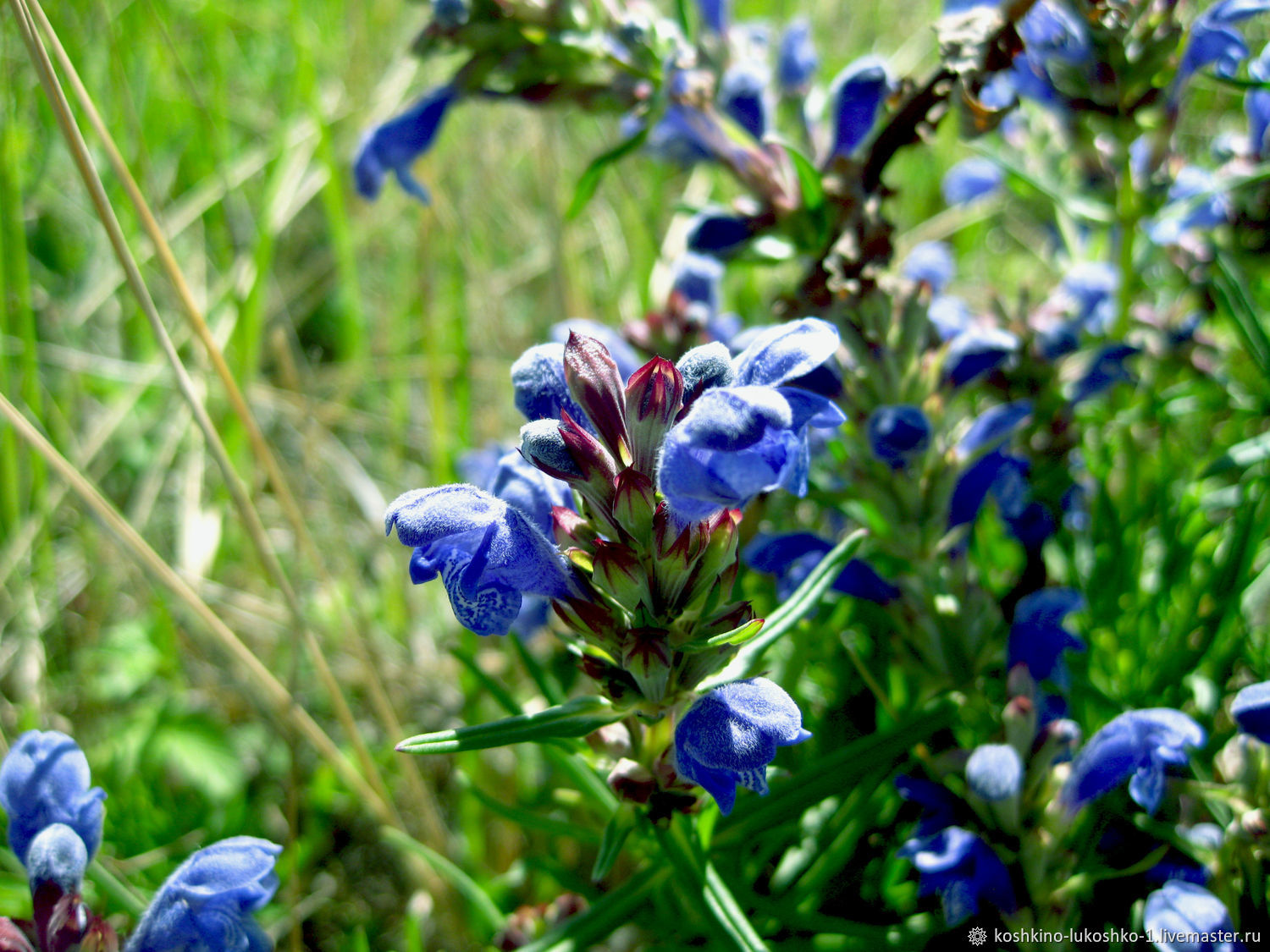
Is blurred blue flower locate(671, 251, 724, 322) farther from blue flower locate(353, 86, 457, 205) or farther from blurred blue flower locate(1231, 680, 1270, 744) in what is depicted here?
blurred blue flower locate(1231, 680, 1270, 744)

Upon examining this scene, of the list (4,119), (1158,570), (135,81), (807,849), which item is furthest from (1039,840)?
(135,81)

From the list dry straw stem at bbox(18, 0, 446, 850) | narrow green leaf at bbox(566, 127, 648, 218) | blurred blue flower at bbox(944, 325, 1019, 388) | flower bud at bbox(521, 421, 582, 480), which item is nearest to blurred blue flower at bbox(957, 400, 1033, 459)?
blurred blue flower at bbox(944, 325, 1019, 388)

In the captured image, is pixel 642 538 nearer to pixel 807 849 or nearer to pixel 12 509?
pixel 807 849

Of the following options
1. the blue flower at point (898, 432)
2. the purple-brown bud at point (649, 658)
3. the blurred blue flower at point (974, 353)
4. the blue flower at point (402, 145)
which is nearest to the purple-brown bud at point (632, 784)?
the purple-brown bud at point (649, 658)

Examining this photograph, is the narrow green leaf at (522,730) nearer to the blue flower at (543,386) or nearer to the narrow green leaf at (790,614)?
the narrow green leaf at (790,614)

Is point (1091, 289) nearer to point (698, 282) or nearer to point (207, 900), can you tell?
point (698, 282)

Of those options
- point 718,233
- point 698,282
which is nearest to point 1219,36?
point 718,233
